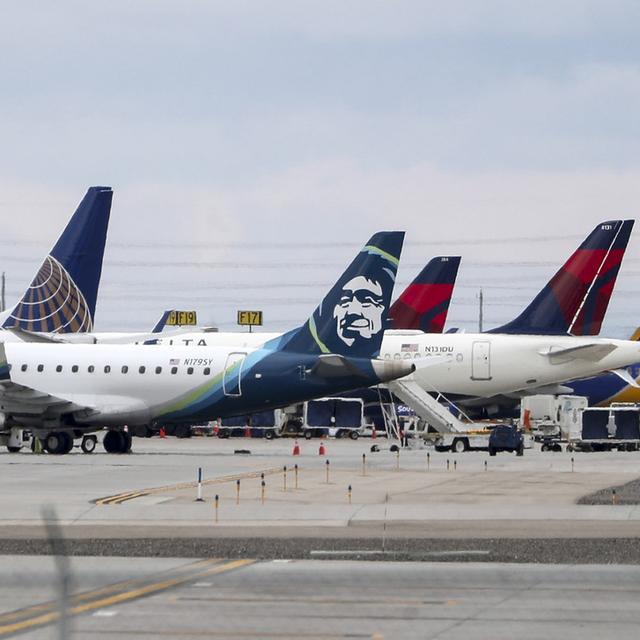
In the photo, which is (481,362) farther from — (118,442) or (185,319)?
(185,319)

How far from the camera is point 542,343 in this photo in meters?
75.4

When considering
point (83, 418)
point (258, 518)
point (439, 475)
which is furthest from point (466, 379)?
point (258, 518)

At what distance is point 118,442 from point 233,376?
737 cm

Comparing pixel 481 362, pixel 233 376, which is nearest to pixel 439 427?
pixel 481 362

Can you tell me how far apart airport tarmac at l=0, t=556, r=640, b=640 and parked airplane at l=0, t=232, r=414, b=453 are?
114 feet

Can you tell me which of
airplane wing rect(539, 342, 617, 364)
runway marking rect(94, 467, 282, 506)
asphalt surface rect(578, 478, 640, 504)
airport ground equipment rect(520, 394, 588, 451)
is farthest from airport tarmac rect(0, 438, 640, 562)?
airport ground equipment rect(520, 394, 588, 451)

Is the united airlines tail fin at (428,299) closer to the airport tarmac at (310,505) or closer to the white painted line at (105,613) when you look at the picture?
the airport tarmac at (310,505)

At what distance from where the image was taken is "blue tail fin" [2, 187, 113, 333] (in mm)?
67312

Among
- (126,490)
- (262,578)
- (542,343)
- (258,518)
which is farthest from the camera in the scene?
(542,343)

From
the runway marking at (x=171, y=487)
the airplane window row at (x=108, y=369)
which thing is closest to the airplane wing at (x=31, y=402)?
the airplane window row at (x=108, y=369)

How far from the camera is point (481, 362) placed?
75938 mm

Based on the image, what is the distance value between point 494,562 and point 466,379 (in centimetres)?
5394

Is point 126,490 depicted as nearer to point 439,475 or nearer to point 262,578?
point 439,475

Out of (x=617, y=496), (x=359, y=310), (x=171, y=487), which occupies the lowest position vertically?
(x=617, y=496)
